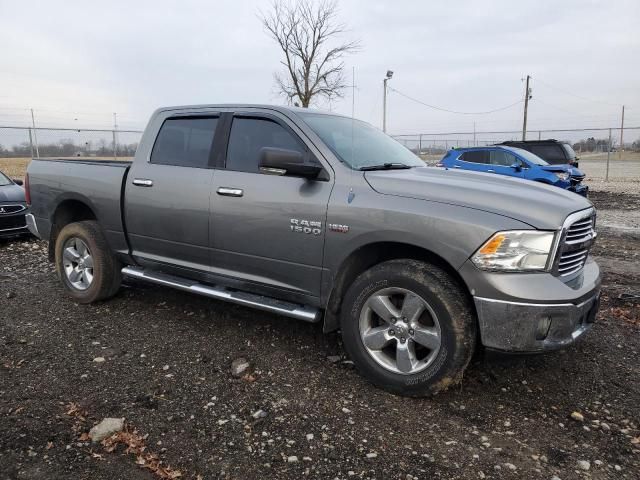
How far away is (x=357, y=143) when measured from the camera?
3.97m

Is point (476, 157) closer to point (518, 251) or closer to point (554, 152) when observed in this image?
point (554, 152)

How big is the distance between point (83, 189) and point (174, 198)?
1.22 meters

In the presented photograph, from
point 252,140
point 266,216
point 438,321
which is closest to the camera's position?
point 438,321

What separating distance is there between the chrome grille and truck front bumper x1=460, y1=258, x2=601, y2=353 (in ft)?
0.48

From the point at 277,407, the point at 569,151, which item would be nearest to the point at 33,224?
the point at 277,407

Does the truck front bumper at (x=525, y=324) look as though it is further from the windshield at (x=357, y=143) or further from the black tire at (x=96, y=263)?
the black tire at (x=96, y=263)

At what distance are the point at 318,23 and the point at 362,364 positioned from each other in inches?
1129

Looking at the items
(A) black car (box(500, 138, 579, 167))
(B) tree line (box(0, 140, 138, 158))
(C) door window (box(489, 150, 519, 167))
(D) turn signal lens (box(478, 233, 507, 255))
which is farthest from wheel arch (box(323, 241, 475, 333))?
(B) tree line (box(0, 140, 138, 158))

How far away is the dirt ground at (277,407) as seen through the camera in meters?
2.59

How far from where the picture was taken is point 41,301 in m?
5.13

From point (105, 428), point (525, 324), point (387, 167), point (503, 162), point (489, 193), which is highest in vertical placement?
point (503, 162)

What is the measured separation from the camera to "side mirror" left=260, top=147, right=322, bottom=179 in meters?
3.34

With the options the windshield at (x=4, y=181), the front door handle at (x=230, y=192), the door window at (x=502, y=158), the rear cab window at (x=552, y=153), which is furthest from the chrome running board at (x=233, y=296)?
the rear cab window at (x=552, y=153)

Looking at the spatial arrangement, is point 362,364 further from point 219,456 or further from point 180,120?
point 180,120
